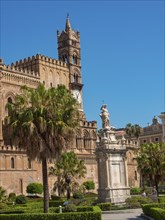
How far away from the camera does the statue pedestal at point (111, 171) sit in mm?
39719

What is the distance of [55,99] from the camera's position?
108ft


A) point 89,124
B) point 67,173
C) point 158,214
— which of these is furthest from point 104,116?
point 89,124

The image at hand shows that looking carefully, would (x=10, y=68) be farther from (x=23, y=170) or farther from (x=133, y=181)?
(x=133, y=181)

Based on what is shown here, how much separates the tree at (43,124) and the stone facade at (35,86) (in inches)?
1174

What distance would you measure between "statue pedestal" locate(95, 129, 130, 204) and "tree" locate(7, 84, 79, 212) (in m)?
8.09

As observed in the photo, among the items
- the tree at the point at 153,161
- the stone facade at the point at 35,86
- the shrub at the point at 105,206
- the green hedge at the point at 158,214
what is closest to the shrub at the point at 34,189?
the stone facade at the point at 35,86

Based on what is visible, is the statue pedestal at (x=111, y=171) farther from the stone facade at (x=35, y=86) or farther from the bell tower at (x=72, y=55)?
the bell tower at (x=72, y=55)

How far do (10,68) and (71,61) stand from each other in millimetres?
19978

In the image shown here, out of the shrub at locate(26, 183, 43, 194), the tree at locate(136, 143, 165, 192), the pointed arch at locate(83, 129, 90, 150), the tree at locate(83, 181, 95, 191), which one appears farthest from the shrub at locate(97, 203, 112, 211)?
the pointed arch at locate(83, 129, 90, 150)

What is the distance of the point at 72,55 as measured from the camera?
309 feet

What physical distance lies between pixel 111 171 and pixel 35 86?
44.8 metres

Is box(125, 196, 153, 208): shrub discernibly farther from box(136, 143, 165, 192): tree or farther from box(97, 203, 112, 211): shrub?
box(136, 143, 165, 192): tree

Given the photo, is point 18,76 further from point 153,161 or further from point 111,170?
point 111,170

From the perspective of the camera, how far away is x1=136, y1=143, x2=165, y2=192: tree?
5141cm
